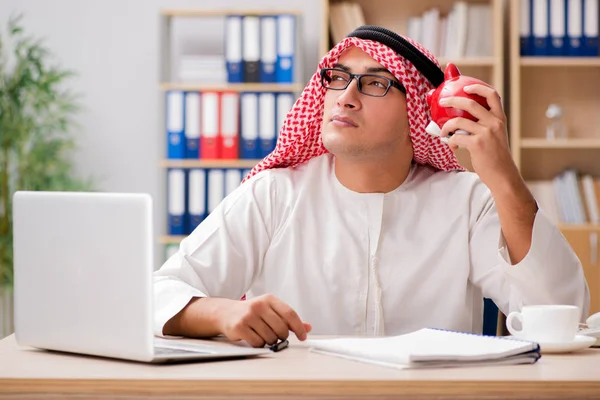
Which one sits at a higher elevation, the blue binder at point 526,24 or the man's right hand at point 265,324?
the blue binder at point 526,24

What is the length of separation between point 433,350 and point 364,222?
0.77 metres

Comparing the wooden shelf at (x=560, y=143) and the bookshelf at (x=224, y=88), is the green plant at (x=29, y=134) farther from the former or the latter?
the wooden shelf at (x=560, y=143)

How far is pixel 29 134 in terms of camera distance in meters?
4.35

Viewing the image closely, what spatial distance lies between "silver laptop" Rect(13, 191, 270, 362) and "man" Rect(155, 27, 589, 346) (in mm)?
510

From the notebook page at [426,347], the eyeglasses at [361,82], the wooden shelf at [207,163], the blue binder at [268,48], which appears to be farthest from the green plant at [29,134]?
the notebook page at [426,347]

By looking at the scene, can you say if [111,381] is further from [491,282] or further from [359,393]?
[491,282]

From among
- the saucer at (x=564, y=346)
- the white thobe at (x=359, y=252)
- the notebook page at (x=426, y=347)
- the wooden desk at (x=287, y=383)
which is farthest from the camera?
the white thobe at (x=359, y=252)

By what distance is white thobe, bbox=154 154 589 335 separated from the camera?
1.87 metres

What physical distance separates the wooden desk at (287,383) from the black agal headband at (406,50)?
985 millimetres

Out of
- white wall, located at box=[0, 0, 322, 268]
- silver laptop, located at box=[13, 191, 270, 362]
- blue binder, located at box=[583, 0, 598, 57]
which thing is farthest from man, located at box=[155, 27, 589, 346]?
white wall, located at box=[0, 0, 322, 268]

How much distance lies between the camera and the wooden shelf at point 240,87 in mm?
4254

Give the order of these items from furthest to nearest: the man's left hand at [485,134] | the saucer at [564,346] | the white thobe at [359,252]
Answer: the white thobe at [359,252]
the man's left hand at [485,134]
the saucer at [564,346]

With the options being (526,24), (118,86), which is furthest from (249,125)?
(526,24)

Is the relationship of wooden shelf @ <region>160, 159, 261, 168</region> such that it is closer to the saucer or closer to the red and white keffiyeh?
the red and white keffiyeh
